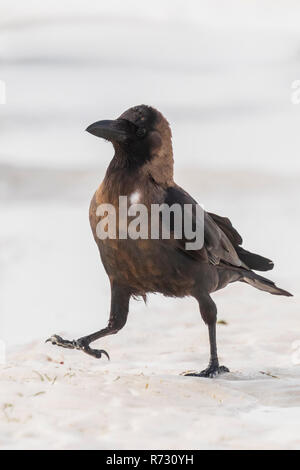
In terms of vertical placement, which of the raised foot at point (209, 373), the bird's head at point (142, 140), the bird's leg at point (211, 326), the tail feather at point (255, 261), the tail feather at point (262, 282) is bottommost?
the raised foot at point (209, 373)

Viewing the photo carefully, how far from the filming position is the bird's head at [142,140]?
5223mm

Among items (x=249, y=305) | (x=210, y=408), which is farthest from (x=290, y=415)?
(x=249, y=305)

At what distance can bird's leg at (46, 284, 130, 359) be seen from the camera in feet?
17.7

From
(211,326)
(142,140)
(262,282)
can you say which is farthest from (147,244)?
(262,282)

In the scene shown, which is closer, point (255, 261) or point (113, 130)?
point (113, 130)

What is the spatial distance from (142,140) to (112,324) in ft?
3.98

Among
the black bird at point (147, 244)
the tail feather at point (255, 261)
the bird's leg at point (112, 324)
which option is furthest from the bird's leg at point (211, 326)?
the tail feather at point (255, 261)

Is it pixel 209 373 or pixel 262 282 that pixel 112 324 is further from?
pixel 262 282

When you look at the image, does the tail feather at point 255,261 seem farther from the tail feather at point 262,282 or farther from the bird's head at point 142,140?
the bird's head at point 142,140

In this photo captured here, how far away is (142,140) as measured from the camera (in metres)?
5.29

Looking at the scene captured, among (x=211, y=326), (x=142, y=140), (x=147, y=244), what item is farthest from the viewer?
(x=211, y=326)

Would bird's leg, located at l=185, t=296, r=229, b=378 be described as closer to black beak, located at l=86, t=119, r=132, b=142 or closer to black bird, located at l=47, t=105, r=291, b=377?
black bird, located at l=47, t=105, r=291, b=377

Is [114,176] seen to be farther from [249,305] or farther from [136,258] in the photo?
[249,305]

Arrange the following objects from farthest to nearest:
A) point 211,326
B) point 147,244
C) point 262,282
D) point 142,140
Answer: point 262,282 < point 211,326 < point 142,140 < point 147,244
